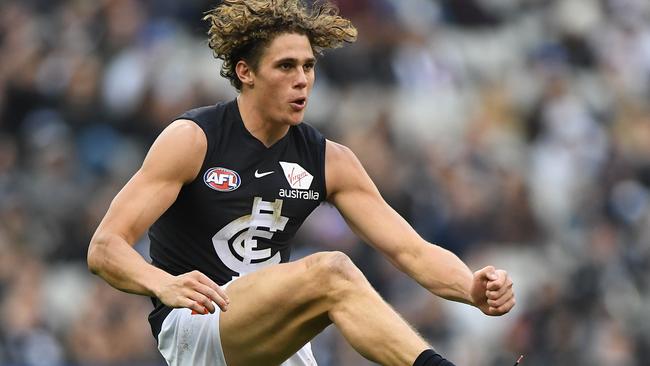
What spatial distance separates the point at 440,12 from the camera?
54.3 ft

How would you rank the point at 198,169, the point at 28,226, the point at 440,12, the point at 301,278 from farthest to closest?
the point at 440,12, the point at 28,226, the point at 198,169, the point at 301,278

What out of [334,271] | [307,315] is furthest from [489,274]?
[307,315]

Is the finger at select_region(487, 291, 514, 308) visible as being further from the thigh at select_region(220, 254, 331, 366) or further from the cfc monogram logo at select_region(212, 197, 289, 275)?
the cfc monogram logo at select_region(212, 197, 289, 275)

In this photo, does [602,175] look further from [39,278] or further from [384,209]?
[384,209]

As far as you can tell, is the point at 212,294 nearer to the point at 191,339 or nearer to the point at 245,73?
the point at 191,339

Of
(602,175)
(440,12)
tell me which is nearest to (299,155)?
(602,175)

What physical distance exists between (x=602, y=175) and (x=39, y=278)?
229 inches

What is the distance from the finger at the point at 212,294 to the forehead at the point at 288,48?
5.46ft

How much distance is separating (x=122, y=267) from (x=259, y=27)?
164 cm

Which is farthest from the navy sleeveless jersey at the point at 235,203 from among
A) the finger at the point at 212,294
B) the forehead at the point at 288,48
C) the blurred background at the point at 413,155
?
the blurred background at the point at 413,155

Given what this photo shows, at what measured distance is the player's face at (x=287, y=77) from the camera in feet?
25.6

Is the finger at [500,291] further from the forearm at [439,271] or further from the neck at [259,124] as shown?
the neck at [259,124]

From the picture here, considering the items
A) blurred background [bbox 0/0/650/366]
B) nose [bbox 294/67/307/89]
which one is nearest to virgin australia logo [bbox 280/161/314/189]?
nose [bbox 294/67/307/89]

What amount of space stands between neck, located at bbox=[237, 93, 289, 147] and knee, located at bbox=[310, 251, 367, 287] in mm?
1124
